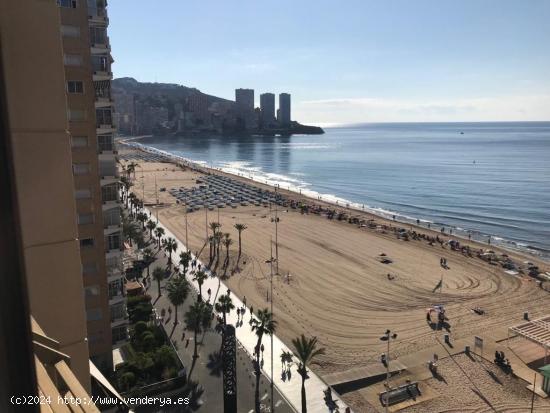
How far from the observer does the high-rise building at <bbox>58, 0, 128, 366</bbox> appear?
51.8 feet

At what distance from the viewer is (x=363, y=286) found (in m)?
35.8

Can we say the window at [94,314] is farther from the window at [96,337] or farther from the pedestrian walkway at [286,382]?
the pedestrian walkway at [286,382]

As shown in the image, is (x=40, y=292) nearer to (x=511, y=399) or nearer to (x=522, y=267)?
(x=511, y=399)

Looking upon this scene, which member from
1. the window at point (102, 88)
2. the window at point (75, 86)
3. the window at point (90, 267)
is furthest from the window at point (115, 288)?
the window at point (75, 86)

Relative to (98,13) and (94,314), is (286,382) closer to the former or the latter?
(94,314)

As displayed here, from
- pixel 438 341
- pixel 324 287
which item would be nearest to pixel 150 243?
pixel 324 287

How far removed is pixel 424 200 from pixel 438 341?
175 ft

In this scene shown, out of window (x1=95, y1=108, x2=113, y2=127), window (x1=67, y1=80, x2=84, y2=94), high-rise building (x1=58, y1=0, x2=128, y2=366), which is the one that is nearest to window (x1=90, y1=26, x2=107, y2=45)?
high-rise building (x1=58, y1=0, x2=128, y2=366)

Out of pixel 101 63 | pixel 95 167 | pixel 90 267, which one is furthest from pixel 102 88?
pixel 90 267

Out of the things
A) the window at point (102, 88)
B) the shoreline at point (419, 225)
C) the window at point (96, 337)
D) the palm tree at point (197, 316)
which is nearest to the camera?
the window at point (102, 88)

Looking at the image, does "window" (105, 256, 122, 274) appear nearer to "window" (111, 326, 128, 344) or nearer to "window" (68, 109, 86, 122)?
"window" (111, 326, 128, 344)

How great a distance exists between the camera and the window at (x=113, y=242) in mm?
18547

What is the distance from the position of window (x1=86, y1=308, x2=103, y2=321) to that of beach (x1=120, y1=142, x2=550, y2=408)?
11277 millimetres

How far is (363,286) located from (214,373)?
17.7m
